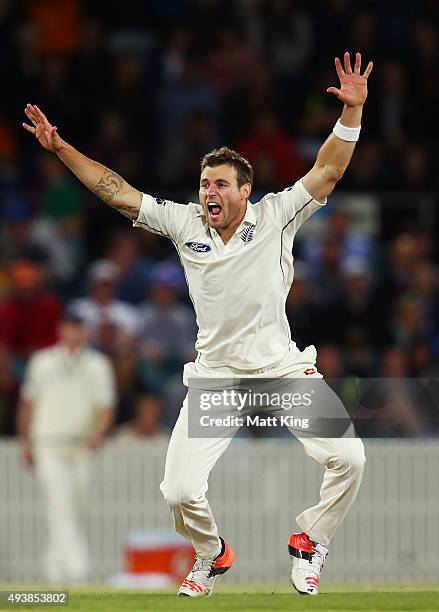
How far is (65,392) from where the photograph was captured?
15.1m

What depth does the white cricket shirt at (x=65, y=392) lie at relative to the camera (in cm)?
1495

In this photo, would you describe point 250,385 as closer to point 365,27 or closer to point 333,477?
point 333,477

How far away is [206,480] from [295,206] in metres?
1.70

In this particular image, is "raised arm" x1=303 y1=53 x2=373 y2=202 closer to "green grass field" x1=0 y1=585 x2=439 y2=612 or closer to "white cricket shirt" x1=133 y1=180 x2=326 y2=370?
"white cricket shirt" x1=133 y1=180 x2=326 y2=370

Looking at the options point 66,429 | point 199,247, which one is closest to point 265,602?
point 199,247

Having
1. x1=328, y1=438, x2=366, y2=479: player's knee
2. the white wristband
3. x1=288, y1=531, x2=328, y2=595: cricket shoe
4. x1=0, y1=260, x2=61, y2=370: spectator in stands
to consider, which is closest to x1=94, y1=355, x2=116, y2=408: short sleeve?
x1=0, y1=260, x2=61, y2=370: spectator in stands

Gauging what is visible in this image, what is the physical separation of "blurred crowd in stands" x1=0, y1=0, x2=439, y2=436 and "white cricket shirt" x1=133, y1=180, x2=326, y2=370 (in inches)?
208

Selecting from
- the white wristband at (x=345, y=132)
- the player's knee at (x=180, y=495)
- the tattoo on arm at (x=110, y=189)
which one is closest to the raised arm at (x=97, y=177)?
the tattoo on arm at (x=110, y=189)

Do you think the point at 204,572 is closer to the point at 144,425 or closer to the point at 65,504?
the point at 65,504

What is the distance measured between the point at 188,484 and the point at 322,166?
204 cm

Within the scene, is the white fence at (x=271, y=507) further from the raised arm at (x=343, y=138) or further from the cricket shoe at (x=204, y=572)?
the raised arm at (x=343, y=138)

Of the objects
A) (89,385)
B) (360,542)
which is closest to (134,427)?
(89,385)

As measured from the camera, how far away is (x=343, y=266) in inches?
651

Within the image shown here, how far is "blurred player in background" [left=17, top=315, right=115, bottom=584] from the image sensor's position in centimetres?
1467
